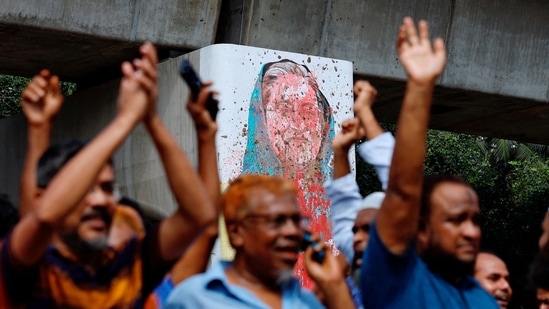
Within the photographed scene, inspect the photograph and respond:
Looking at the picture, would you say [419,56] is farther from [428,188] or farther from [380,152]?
[380,152]

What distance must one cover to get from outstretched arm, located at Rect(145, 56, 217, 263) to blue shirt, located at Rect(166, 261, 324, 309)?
11 cm

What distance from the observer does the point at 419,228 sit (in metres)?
3.80

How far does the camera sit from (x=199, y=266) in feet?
13.4

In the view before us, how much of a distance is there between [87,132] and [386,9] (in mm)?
3000

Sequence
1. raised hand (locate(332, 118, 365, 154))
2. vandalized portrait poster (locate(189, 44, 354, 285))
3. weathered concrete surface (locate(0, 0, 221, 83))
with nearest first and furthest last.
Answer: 1. raised hand (locate(332, 118, 365, 154))
2. vandalized portrait poster (locate(189, 44, 354, 285))
3. weathered concrete surface (locate(0, 0, 221, 83))

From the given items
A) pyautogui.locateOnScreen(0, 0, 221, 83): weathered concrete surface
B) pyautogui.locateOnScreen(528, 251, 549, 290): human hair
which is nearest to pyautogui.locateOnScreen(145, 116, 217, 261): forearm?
pyautogui.locateOnScreen(528, 251, 549, 290): human hair

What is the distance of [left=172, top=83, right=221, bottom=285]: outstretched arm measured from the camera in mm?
3836

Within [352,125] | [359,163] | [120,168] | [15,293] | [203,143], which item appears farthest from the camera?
[359,163]

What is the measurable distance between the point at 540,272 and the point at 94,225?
201 cm

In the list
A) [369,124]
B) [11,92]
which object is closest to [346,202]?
[369,124]

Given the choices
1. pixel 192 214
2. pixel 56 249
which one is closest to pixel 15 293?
pixel 56 249

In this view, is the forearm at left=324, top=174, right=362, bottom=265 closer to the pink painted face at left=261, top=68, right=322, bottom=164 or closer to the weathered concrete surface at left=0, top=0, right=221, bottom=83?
the pink painted face at left=261, top=68, right=322, bottom=164

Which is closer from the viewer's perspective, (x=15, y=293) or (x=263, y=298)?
(x=15, y=293)

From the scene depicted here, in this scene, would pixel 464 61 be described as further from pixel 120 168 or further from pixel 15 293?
pixel 15 293
